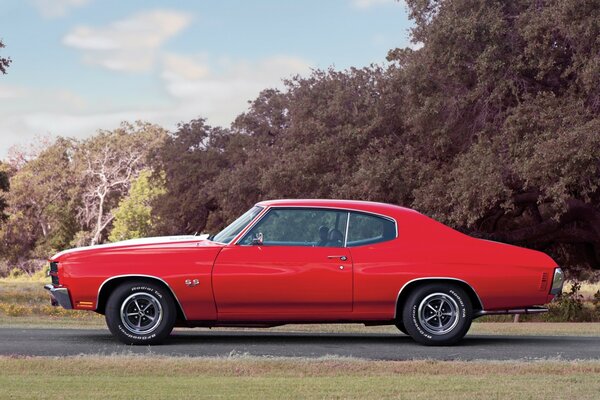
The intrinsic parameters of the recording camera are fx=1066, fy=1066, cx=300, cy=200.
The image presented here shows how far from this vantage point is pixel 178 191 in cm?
4894

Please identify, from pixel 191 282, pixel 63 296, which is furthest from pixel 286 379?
pixel 63 296

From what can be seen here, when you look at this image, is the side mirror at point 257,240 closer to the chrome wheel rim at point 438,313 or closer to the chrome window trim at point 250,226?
the chrome window trim at point 250,226

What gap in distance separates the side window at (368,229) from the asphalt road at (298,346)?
1.18 meters

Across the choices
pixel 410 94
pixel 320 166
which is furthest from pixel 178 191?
pixel 410 94

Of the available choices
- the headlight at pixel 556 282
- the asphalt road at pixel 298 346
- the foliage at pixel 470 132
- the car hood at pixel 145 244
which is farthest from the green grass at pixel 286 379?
the foliage at pixel 470 132

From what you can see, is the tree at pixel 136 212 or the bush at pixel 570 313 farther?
the tree at pixel 136 212

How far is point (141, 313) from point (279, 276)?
1494 mm

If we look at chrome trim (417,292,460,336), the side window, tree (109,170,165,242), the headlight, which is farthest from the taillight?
tree (109,170,165,242)

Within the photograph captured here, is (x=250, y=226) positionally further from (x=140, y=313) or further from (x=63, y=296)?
(x=63, y=296)

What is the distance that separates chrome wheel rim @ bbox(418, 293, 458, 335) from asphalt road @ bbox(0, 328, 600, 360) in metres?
0.22

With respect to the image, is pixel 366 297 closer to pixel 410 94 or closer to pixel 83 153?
pixel 410 94

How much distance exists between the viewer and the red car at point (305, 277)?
439 inches

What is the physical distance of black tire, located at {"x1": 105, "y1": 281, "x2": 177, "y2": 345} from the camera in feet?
36.4

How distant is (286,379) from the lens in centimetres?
934
